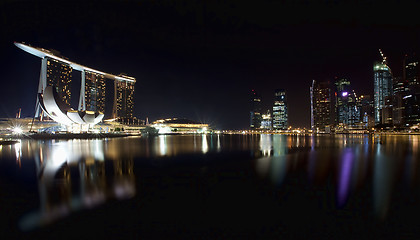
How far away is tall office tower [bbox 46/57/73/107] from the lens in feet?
211

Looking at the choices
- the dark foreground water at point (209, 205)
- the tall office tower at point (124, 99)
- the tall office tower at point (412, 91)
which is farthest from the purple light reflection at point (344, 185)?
the tall office tower at point (124, 99)

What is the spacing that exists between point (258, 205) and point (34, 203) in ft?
17.0

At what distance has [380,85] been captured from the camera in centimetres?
13100

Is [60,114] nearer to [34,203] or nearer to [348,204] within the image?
[34,203]

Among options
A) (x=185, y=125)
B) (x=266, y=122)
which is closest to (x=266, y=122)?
(x=266, y=122)

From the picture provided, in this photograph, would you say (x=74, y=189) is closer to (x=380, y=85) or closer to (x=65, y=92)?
(x=65, y=92)

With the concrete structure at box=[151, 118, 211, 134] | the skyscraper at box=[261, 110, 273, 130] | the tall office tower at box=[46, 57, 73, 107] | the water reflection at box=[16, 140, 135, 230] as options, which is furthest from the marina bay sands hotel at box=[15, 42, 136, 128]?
the skyscraper at box=[261, 110, 273, 130]

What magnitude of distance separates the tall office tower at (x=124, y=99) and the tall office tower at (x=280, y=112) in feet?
317

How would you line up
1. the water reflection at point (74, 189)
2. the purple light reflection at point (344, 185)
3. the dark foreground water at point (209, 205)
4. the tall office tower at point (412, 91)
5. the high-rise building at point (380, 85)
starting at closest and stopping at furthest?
the dark foreground water at point (209, 205) < the water reflection at point (74, 189) < the purple light reflection at point (344, 185) < the tall office tower at point (412, 91) < the high-rise building at point (380, 85)

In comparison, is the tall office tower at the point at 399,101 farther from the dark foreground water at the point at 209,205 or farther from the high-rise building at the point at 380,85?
the dark foreground water at the point at 209,205

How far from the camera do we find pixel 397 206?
18.9ft

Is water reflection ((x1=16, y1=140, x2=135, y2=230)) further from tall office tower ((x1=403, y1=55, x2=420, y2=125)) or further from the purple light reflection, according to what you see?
tall office tower ((x1=403, y1=55, x2=420, y2=125))

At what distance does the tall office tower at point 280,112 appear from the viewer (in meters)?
173

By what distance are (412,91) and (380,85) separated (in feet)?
88.2
